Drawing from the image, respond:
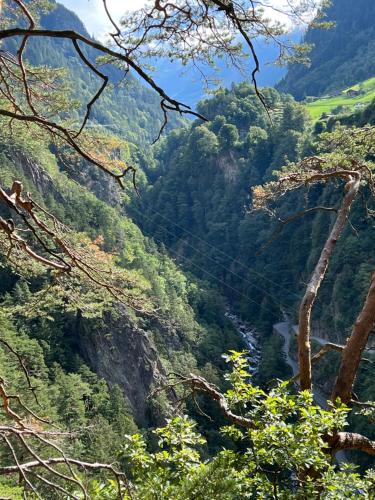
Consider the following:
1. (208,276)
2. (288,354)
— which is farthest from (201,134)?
(288,354)

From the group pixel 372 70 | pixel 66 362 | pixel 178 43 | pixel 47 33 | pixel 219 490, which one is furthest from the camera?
pixel 372 70

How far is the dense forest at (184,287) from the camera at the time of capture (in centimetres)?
282

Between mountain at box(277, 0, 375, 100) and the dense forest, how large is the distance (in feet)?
1.37

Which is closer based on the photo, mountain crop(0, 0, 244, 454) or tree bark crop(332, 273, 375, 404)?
tree bark crop(332, 273, 375, 404)

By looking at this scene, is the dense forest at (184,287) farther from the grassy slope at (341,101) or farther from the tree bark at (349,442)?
the grassy slope at (341,101)

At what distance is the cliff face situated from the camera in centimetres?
2520

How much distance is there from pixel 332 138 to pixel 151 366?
2320cm

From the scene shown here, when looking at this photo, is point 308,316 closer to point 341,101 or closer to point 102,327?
point 102,327

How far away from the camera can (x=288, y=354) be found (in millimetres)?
36438

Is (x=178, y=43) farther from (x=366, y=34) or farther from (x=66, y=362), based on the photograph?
(x=366, y=34)

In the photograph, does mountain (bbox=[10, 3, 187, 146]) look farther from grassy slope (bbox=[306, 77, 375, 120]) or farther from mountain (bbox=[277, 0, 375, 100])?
grassy slope (bbox=[306, 77, 375, 120])

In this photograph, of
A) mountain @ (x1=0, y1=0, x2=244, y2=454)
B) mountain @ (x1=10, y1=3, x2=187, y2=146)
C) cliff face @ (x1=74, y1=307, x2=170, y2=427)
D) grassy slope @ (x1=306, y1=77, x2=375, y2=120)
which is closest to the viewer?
mountain @ (x1=0, y1=0, x2=244, y2=454)

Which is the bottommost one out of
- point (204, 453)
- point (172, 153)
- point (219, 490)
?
point (204, 453)

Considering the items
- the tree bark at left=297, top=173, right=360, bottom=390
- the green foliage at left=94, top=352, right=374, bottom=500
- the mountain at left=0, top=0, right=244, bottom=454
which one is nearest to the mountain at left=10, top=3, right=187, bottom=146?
the mountain at left=0, top=0, right=244, bottom=454
